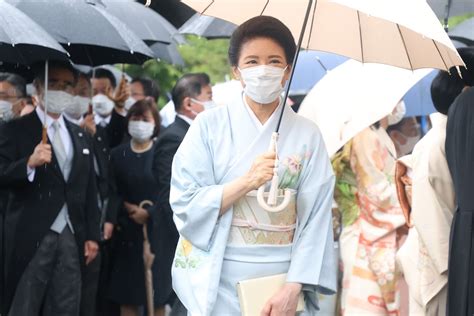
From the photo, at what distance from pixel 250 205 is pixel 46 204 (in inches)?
98.2

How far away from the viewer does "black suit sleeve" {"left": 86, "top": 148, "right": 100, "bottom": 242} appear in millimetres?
7250

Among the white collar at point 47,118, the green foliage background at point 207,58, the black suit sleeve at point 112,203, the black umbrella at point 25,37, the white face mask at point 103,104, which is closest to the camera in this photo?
the black umbrella at point 25,37

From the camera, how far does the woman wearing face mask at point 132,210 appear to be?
8297 millimetres

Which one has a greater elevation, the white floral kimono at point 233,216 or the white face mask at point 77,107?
the white face mask at point 77,107

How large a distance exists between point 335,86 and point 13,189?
7.95 feet

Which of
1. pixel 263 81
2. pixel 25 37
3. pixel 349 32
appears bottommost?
pixel 263 81

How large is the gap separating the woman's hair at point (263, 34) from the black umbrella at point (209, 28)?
4404mm

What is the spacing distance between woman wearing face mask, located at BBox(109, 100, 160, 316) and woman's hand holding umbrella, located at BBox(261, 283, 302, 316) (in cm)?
370

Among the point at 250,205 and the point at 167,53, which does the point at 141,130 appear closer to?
the point at 167,53

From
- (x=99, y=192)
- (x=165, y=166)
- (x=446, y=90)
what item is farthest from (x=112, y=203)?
(x=446, y=90)

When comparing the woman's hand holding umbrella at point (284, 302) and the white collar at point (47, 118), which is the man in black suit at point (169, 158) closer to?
the white collar at point (47, 118)

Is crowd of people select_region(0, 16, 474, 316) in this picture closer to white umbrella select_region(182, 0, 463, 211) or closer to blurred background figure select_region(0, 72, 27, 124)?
blurred background figure select_region(0, 72, 27, 124)

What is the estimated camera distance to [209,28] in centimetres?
931

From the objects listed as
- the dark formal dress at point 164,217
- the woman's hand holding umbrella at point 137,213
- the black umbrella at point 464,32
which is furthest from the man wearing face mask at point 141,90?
the black umbrella at point 464,32
